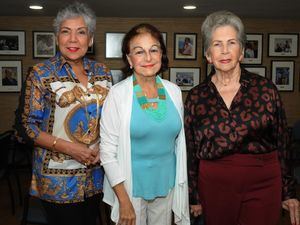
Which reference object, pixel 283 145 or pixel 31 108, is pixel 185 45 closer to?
pixel 283 145

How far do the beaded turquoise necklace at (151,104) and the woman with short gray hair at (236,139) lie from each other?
17 centimetres

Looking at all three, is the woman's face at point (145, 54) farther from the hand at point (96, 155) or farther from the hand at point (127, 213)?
the hand at point (127, 213)

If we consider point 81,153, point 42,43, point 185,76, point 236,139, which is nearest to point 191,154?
point 236,139

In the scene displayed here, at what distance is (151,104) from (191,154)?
359 millimetres

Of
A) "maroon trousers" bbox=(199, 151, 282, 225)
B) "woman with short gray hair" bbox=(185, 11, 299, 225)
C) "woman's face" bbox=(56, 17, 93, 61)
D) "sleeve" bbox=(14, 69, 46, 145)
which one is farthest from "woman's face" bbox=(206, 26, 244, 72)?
"sleeve" bbox=(14, 69, 46, 145)

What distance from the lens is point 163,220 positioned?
1984mm

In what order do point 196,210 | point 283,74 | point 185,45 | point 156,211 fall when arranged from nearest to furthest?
point 156,211 → point 196,210 → point 185,45 → point 283,74

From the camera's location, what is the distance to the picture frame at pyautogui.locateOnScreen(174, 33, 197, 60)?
657cm

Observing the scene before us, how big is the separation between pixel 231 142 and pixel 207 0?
10.7 ft

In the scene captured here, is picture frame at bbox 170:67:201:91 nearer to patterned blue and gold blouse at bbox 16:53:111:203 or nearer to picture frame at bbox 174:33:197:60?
picture frame at bbox 174:33:197:60

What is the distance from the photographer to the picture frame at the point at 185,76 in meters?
6.62

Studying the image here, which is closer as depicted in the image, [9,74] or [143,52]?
[143,52]

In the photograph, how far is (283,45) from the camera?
6.67 m

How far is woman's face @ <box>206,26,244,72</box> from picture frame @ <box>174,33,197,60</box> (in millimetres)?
4683
